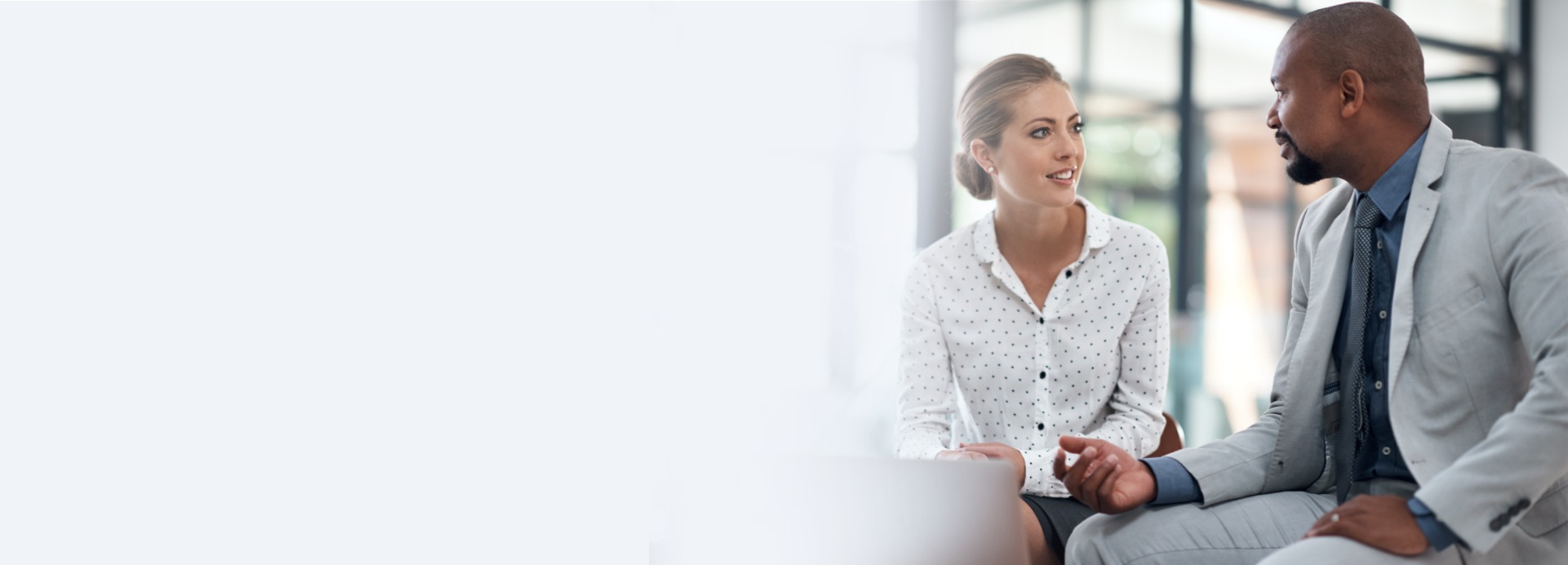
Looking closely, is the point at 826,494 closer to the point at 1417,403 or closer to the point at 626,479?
the point at 1417,403

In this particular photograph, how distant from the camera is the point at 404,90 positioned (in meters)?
2.25

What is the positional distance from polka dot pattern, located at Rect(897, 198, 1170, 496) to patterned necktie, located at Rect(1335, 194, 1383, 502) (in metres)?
0.42

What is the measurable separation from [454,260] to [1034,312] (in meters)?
1.19

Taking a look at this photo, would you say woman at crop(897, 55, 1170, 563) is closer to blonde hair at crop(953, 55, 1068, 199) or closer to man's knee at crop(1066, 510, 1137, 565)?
blonde hair at crop(953, 55, 1068, 199)

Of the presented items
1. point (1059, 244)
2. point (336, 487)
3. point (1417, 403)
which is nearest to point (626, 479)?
point (336, 487)

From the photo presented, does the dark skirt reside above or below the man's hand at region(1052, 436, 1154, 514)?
below

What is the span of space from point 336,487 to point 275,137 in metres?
0.66

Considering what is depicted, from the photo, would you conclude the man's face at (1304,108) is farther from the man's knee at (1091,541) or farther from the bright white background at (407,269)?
the bright white background at (407,269)

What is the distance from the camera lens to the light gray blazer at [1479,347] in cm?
109

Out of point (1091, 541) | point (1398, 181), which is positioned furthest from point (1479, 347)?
point (1091, 541)

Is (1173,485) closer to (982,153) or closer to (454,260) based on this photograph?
(982,153)

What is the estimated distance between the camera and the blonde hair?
6.29ft

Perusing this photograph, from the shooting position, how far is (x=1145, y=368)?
1.80m

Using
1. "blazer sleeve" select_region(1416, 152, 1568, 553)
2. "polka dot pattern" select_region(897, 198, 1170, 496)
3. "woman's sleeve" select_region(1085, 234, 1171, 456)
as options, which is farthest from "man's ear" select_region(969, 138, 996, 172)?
"blazer sleeve" select_region(1416, 152, 1568, 553)
